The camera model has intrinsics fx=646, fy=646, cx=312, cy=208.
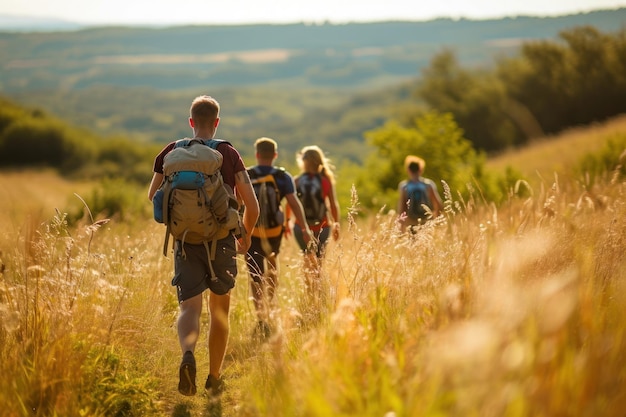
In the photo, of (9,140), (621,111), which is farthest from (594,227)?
(9,140)

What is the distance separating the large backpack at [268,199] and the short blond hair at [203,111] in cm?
158

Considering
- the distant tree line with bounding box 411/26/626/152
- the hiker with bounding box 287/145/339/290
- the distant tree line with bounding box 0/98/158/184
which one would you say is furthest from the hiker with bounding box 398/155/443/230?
the distant tree line with bounding box 0/98/158/184

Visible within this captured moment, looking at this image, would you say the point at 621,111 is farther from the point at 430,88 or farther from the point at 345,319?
the point at 345,319

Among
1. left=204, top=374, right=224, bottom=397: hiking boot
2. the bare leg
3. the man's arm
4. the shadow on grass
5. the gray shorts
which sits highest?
the man's arm

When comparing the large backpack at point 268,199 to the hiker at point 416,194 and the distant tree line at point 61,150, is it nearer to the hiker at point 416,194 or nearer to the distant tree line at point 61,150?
the hiker at point 416,194

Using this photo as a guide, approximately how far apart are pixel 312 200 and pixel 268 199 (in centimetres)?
92

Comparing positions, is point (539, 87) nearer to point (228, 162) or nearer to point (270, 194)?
point (270, 194)

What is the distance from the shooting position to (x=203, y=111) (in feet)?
14.3

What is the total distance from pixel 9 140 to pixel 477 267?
97.4m

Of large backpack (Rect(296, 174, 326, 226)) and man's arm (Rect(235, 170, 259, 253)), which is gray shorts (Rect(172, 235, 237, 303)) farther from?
large backpack (Rect(296, 174, 326, 226))

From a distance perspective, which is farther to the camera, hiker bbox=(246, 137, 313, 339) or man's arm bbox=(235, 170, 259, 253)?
hiker bbox=(246, 137, 313, 339)

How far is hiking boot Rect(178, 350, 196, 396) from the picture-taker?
158 inches

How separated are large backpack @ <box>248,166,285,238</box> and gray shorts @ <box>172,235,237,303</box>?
1.46 metres

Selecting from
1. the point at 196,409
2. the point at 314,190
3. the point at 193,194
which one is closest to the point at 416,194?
the point at 314,190
